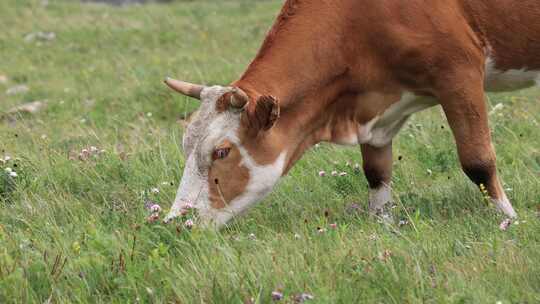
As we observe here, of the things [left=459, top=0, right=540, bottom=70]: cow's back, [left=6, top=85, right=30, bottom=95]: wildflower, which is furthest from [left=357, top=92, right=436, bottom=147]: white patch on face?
[left=6, top=85, right=30, bottom=95]: wildflower

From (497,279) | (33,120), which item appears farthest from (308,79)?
(33,120)

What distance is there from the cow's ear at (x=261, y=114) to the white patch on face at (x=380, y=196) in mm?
1222

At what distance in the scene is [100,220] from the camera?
19.7ft

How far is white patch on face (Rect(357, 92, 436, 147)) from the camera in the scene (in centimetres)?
629

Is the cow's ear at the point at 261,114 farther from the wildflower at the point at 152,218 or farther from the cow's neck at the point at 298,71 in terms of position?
the wildflower at the point at 152,218

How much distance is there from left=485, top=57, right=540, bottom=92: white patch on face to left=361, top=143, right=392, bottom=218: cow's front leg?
850 millimetres

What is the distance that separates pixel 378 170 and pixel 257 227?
50.1 inches

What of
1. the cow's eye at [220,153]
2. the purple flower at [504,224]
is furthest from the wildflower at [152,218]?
the purple flower at [504,224]

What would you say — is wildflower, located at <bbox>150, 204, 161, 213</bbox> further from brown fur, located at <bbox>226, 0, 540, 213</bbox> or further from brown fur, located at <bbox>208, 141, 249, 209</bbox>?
brown fur, located at <bbox>226, 0, 540, 213</bbox>

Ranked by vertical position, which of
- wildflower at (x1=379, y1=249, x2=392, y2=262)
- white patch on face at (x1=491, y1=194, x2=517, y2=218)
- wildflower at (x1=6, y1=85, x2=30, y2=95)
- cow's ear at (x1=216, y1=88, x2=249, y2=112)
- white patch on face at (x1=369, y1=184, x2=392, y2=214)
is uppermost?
cow's ear at (x1=216, y1=88, x2=249, y2=112)

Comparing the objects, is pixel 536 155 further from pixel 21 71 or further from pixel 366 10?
pixel 21 71

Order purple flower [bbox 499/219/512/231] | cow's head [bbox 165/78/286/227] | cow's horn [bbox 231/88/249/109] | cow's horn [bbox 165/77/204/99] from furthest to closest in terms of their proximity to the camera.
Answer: cow's horn [bbox 165/77/204/99], cow's head [bbox 165/78/286/227], cow's horn [bbox 231/88/249/109], purple flower [bbox 499/219/512/231]

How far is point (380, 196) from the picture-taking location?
6688 millimetres

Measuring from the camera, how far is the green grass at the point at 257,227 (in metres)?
4.54
